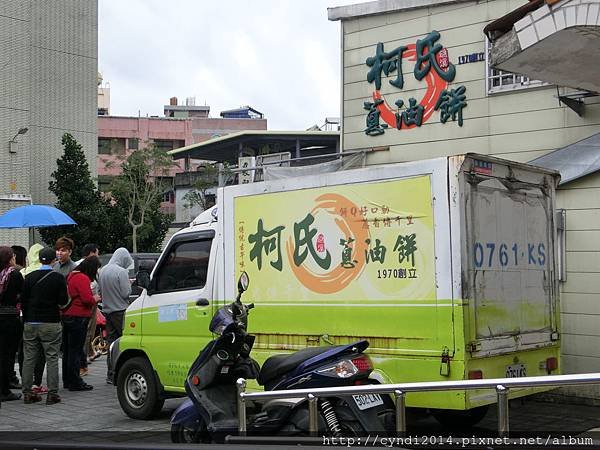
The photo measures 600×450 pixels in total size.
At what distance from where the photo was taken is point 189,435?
17.9 feet

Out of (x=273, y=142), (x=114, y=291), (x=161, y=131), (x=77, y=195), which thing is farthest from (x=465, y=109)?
(x=161, y=131)

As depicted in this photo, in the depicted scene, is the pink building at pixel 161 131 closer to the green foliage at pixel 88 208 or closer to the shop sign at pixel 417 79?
the green foliage at pixel 88 208

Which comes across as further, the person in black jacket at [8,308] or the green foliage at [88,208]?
the green foliage at [88,208]

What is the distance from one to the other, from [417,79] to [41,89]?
79.6 ft

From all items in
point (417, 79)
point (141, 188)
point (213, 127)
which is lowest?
point (417, 79)

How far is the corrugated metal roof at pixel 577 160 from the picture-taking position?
831 cm

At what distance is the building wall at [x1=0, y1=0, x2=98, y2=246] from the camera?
26.3m

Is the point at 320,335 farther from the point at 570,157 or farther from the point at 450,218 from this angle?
the point at 570,157

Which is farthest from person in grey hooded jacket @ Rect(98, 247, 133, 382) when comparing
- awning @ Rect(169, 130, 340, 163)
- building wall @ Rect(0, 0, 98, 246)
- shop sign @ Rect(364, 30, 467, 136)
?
awning @ Rect(169, 130, 340, 163)

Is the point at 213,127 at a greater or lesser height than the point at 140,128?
greater

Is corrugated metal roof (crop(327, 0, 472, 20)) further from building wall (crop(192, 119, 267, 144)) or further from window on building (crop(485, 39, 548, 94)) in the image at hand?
building wall (crop(192, 119, 267, 144))

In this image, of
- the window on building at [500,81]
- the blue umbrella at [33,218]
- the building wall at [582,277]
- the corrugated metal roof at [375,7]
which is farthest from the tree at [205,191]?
the building wall at [582,277]

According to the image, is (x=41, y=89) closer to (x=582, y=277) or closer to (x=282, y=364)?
(x=582, y=277)

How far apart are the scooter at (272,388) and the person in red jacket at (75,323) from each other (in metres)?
4.52
